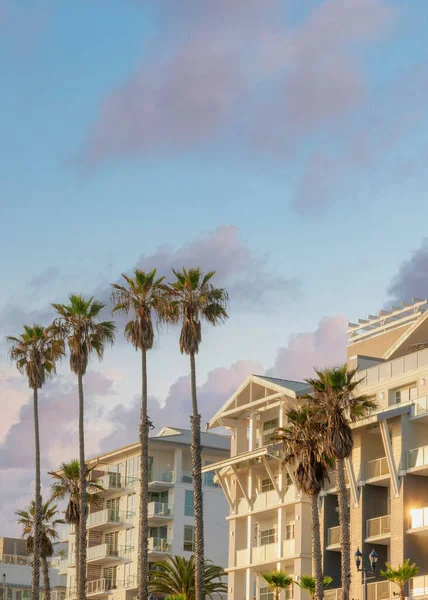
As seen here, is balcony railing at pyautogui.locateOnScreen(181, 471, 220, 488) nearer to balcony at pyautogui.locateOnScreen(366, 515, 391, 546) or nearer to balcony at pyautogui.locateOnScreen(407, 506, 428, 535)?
balcony at pyautogui.locateOnScreen(366, 515, 391, 546)

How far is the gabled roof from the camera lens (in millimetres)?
76250

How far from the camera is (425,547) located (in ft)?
213

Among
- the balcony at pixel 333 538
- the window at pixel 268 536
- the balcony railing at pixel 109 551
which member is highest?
the balcony railing at pixel 109 551

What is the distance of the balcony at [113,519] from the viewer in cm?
10281

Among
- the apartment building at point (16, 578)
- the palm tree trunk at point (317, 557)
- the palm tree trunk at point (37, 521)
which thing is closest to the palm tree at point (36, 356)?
the palm tree trunk at point (37, 521)

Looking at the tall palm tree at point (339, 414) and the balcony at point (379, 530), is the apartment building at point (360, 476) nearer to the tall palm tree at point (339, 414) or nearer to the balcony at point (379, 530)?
the balcony at point (379, 530)

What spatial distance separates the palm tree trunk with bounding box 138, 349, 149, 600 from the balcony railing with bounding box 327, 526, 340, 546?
11.1m

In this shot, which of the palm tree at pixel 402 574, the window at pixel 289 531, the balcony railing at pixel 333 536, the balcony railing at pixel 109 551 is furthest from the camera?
the balcony railing at pixel 109 551

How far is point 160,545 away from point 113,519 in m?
6.71

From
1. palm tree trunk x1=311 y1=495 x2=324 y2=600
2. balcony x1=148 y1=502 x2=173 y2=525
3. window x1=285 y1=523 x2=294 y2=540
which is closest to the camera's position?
palm tree trunk x1=311 y1=495 x2=324 y2=600

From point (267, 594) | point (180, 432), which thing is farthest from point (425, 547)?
point (180, 432)

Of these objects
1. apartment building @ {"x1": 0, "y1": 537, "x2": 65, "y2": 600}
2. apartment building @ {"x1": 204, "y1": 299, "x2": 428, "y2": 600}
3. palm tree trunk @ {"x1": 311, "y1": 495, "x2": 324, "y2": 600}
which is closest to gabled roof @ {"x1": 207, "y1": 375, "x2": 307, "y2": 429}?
apartment building @ {"x1": 204, "y1": 299, "x2": 428, "y2": 600}

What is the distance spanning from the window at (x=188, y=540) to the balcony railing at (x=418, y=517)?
38886mm

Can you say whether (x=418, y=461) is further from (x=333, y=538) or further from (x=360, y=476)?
(x=333, y=538)
